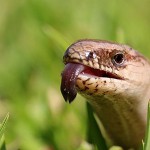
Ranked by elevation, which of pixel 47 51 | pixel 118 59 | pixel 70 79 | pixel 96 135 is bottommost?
pixel 96 135

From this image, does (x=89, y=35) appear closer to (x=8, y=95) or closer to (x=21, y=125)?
(x=8, y=95)

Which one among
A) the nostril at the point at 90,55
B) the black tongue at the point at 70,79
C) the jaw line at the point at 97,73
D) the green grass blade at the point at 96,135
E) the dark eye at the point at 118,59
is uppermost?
the dark eye at the point at 118,59

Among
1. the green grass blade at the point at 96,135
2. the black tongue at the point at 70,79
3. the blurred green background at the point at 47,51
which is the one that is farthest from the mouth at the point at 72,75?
the blurred green background at the point at 47,51

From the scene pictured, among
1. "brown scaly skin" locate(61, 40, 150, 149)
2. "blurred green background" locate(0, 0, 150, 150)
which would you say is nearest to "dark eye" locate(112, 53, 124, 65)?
"brown scaly skin" locate(61, 40, 150, 149)

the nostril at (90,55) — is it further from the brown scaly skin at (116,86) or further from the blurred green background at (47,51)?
the blurred green background at (47,51)

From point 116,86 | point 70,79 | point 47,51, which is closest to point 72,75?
point 70,79

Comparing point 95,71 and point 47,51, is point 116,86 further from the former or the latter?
point 47,51

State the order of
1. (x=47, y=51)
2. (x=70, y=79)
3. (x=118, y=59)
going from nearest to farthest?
(x=70, y=79) < (x=118, y=59) < (x=47, y=51)

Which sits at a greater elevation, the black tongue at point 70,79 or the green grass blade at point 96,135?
the black tongue at point 70,79
